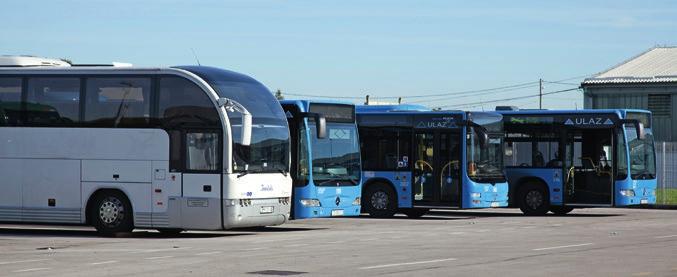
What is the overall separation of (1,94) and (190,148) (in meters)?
4.48

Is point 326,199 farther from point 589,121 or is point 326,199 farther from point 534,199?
point 589,121

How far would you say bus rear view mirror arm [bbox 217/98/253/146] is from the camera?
23.8m

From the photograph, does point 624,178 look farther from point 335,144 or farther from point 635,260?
point 635,260

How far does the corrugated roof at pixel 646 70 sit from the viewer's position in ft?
202

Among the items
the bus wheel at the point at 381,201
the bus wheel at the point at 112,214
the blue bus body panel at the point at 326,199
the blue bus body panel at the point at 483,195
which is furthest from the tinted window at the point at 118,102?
the blue bus body panel at the point at 483,195

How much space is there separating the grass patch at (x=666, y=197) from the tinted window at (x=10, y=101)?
24573 mm

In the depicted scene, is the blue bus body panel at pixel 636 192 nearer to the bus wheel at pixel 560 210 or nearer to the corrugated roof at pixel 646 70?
the bus wheel at pixel 560 210

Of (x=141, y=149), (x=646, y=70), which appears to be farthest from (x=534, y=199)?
(x=646, y=70)

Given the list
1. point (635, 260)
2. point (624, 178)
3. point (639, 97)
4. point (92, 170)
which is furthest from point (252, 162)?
point (639, 97)

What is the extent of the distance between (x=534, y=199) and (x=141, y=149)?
14.5 metres

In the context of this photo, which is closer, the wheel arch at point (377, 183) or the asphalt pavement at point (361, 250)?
the asphalt pavement at point (361, 250)

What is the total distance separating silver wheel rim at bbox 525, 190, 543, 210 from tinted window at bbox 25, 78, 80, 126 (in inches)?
592

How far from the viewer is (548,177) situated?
116 ft

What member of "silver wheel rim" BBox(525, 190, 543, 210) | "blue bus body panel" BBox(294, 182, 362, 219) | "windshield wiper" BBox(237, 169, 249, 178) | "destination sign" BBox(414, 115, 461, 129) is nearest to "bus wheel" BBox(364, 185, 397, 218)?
"destination sign" BBox(414, 115, 461, 129)
